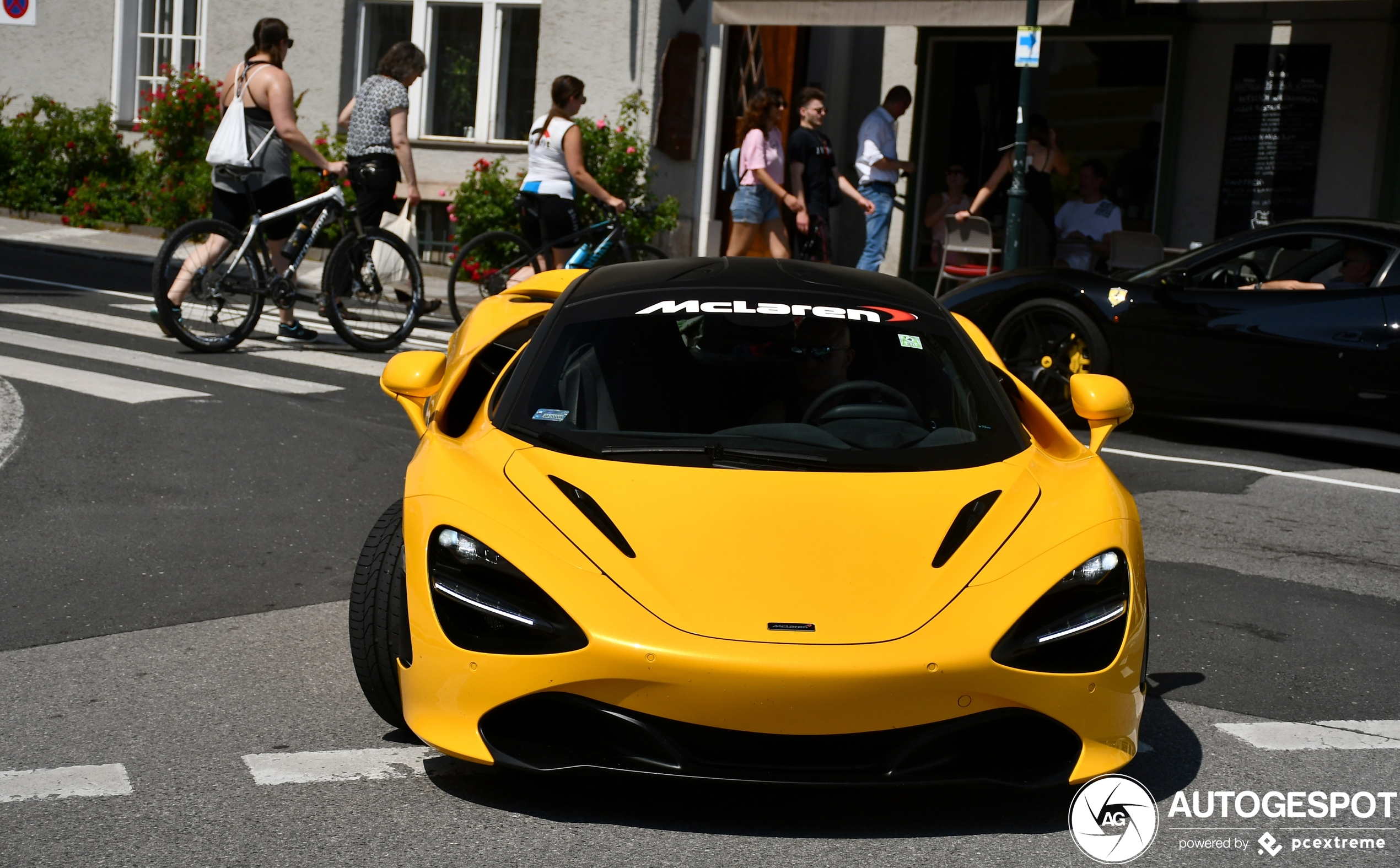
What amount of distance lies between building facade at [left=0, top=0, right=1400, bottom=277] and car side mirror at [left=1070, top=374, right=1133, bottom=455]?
10.2m

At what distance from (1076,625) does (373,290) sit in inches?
305

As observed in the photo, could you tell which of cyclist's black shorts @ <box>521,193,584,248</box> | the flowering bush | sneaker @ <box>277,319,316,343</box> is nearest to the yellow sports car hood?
sneaker @ <box>277,319,316,343</box>

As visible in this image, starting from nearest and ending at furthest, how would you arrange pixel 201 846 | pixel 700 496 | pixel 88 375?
pixel 201 846
pixel 700 496
pixel 88 375

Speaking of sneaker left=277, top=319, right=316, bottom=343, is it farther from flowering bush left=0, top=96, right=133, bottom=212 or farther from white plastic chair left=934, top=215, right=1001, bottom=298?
flowering bush left=0, top=96, right=133, bottom=212

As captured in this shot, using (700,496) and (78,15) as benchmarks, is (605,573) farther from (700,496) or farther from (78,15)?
(78,15)

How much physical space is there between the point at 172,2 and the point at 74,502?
48.0ft

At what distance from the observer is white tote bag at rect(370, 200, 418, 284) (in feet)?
34.2

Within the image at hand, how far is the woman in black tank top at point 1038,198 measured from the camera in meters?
14.1

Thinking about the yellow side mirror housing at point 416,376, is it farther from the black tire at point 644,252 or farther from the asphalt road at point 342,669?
the black tire at point 644,252

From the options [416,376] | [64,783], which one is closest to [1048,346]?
[416,376]

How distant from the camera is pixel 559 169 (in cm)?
1177

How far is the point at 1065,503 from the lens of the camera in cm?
381

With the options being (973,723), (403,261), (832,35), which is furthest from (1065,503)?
(832,35)

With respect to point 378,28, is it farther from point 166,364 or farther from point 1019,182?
point 166,364
